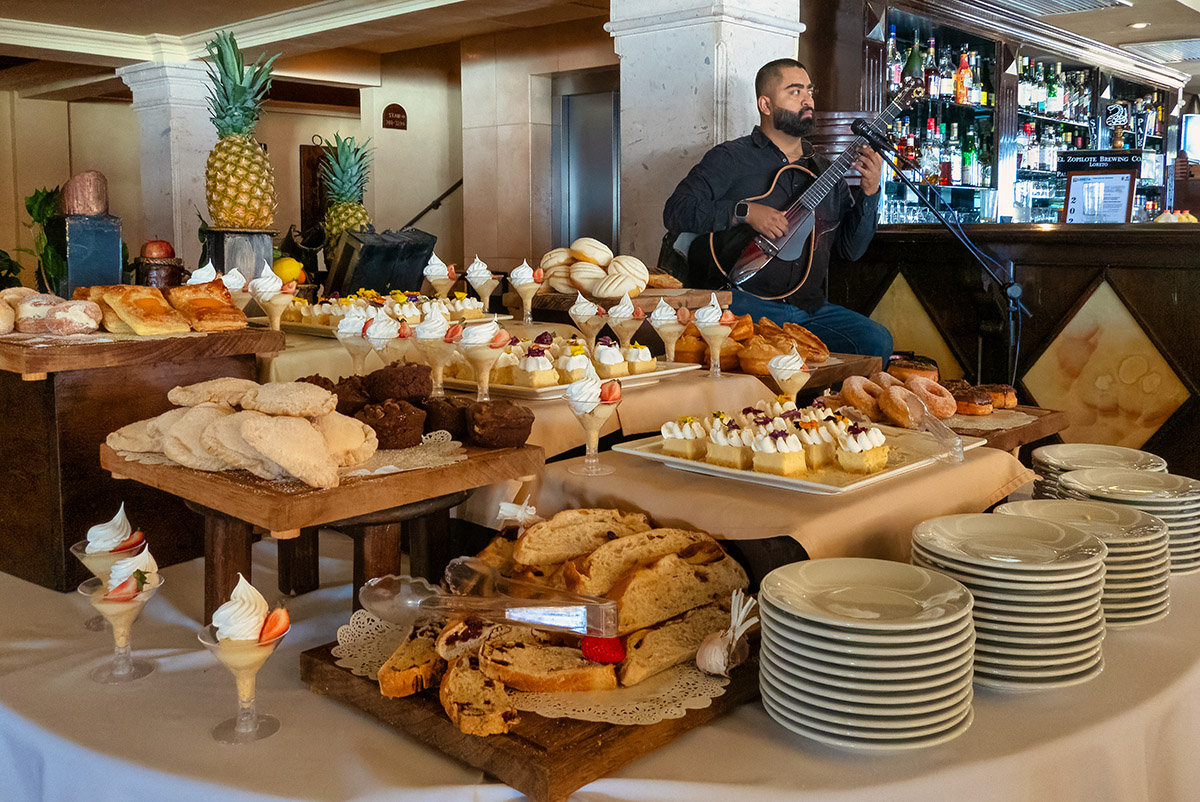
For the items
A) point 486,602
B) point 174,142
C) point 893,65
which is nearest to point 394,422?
point 486,602

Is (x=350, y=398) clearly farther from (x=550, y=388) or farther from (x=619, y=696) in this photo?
(x=619, y=696)

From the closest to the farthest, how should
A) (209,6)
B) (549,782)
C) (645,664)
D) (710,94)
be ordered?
(549,782)
(645,664)
(710,94)
(209,6)

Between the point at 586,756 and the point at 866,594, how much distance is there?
44 centimetres

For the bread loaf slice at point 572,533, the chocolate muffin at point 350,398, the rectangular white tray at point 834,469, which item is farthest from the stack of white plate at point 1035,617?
the chocolate muffin at point 350,398

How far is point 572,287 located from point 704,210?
4.25 ft

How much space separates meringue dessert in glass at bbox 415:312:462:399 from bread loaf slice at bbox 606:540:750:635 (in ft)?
2.33

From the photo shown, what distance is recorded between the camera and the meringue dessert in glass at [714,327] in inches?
102

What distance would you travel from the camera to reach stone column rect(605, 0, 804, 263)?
4.59m

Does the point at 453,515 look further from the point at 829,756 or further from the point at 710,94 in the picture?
the point at 710,94

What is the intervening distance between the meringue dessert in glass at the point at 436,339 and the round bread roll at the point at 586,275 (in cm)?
85

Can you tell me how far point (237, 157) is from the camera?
3229 millimetres

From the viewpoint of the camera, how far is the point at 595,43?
29.8ft

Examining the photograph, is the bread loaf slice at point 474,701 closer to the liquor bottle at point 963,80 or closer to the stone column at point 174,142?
the liquor bottle at point 963,80

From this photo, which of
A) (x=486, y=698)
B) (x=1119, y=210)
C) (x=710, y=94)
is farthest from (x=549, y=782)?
(x=1119, y=210)
